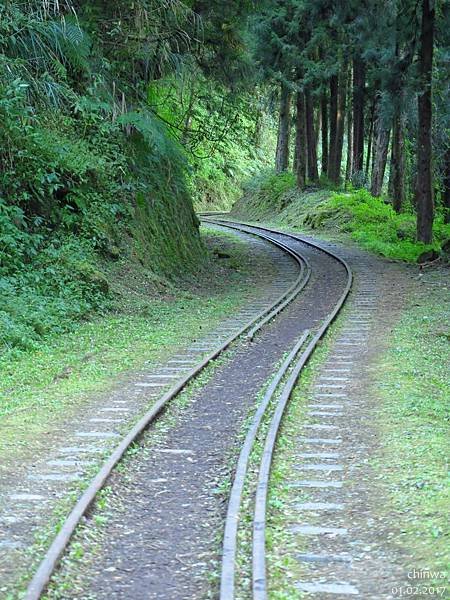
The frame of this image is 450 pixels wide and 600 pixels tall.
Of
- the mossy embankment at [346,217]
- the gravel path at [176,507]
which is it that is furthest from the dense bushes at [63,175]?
the mossy embankment at [346,217]

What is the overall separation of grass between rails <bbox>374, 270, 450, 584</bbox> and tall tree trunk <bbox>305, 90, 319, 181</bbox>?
84.1 ft

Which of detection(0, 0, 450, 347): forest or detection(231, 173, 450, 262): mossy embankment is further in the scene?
detection(231, 173, 450, 262): mossy embankment

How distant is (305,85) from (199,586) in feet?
104

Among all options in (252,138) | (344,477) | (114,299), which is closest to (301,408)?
(344,477)

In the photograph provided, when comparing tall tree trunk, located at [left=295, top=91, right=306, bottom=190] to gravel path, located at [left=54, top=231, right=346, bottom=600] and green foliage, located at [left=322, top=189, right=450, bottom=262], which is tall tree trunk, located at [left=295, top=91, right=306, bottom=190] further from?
gravel path, located at [left=54, top=231, right=346, bottom=600]

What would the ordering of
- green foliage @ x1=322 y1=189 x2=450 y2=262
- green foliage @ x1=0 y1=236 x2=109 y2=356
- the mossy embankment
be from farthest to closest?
the mossy embankment → green foliage @ x1=322 y1=189 x2=450 y2=262 → green foliage @ x1=0 y1=236 x2=109 y2=356

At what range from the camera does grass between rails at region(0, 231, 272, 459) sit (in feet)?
26.8

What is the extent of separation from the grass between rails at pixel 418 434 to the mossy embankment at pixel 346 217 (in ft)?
37.5

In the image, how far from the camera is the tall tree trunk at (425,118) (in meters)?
22.7

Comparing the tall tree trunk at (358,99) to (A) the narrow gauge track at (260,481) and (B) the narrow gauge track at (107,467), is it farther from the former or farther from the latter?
(A) the narrow gauge track at (260,481)

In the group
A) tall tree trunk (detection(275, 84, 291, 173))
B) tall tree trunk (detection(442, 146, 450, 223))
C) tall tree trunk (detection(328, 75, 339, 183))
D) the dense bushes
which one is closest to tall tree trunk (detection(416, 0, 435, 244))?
tall tree trunk (detection(442, 146, 450, 223))

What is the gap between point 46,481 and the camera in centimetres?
619

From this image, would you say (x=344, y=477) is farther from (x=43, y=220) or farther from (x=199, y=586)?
(x=43, y=220)

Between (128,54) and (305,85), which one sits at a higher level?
(305,85)
